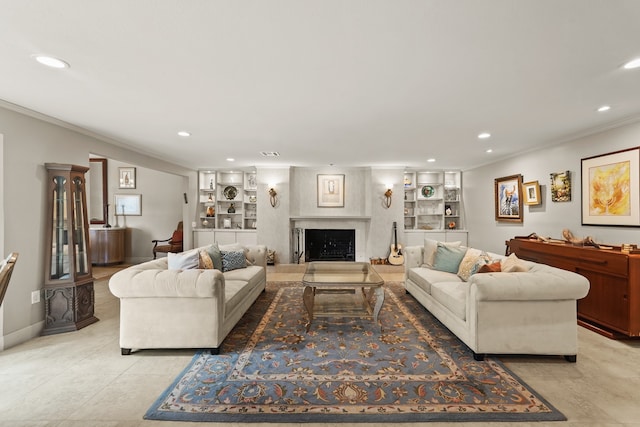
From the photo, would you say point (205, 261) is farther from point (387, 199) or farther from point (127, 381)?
point (387, 199)

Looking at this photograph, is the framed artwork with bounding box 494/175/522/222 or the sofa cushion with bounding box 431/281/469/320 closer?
the sofa cushion with bounding box 431/281/469/320

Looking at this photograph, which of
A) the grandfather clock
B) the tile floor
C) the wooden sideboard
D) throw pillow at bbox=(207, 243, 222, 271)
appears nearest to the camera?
the tile floor

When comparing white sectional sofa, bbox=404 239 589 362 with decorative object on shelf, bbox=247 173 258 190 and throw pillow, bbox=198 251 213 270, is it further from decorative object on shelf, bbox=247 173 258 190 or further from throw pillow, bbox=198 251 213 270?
decorative object on shelf, bbox=247 173 258 190

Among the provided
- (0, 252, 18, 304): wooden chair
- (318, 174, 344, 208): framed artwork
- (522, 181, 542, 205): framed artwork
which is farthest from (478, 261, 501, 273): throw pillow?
(318, 174, 344, 208): framed artwork

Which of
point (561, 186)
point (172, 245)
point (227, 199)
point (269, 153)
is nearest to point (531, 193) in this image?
point (561, 186)

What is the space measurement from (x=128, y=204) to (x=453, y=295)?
7750 mm

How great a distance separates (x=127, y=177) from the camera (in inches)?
297

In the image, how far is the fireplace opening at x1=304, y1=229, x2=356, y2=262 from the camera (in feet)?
23.4

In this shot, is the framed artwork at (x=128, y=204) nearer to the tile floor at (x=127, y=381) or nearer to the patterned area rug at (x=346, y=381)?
the tile floor at (x=127, y=381)

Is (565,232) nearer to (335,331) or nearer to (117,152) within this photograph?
(335,331)

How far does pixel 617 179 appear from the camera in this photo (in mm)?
3494

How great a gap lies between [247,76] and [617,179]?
4.26 m

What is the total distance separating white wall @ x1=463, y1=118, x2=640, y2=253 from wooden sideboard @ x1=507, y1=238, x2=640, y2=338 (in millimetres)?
508

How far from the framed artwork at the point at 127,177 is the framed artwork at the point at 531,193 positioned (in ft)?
28.0
